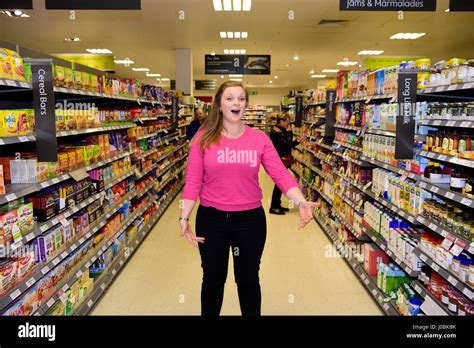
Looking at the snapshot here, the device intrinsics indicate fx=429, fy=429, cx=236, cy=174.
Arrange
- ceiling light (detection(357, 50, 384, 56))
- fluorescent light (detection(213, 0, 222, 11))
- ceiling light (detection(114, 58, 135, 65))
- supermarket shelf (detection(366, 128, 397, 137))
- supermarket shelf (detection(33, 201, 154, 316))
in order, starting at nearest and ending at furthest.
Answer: supermarket shelf (detection(33, 201, 154, 316)) → supermarket shelf (detection(366, 128, 397, 137)) → fluorescent light (detection(213, 0, 222, 11)) → ceiling light (detection(357, 50, 384, 56)) → ceiling light (detection(114, 58, 135, 65))

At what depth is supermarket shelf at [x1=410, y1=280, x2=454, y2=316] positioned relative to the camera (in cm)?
303

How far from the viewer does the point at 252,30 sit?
10.9 metres

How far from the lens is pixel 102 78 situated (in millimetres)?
4680

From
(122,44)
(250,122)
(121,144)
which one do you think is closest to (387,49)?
(122,44)

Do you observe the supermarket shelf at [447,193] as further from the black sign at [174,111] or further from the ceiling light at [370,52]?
the ceiling light at [370,52]

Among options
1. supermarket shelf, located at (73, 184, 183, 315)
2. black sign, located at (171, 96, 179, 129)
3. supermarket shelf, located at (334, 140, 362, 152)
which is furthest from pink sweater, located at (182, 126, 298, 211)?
black sign, located at (171, 96, 179, 129)

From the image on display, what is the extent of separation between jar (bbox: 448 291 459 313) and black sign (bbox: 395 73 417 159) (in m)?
1.13

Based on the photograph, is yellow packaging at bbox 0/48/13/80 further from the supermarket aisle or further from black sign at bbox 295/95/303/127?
black sign at bbox 295/95/303/127

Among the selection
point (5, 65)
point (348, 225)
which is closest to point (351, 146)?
point (348, 225)

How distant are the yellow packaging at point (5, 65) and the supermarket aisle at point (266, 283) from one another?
2285 millimetres

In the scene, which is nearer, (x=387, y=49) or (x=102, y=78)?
(x=102, y=78)
